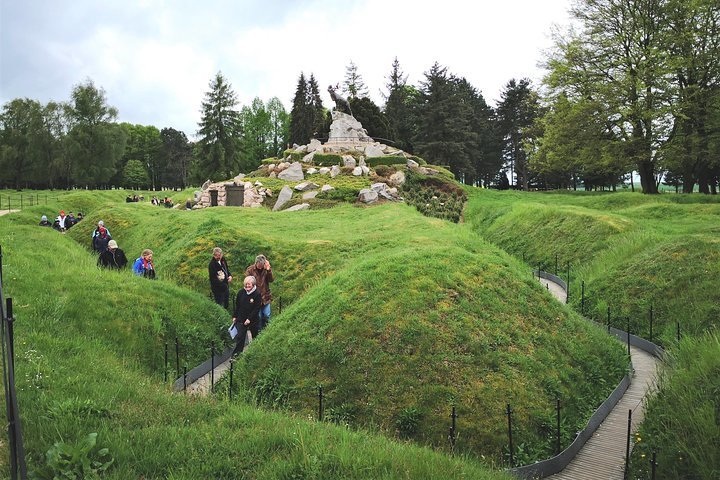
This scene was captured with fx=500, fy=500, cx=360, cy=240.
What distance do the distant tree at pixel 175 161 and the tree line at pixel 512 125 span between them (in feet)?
0.84

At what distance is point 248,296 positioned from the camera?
1148 centimetres

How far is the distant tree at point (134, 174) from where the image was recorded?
81375mm

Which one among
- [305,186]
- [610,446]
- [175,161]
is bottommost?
[610,446]

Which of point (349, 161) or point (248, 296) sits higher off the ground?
point (349, 161)

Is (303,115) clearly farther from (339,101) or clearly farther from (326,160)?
(326,160)

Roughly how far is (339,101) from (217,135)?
18864 mm

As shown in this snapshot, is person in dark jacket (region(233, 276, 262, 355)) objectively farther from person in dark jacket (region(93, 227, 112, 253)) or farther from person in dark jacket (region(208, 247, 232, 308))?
person in dark jacket (region(93, 227, 112, 253))

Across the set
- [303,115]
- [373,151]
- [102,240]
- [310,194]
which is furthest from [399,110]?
[102,240]

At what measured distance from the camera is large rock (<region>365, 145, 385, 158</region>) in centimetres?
4516

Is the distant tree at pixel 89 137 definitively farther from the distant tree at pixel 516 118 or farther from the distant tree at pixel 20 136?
the distant tree at pixel 516 118

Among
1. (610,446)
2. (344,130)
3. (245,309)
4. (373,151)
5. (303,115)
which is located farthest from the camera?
(303,115)

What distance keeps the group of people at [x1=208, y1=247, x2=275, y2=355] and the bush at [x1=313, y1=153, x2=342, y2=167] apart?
28.6 metres

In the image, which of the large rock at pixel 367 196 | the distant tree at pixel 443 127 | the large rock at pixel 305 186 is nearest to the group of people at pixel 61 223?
the large rock at pixel 305 186

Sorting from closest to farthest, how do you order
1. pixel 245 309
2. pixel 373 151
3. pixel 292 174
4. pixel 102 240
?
pixel 245 309
pixel 102 240
pixel 292 174
pixel 373 151
